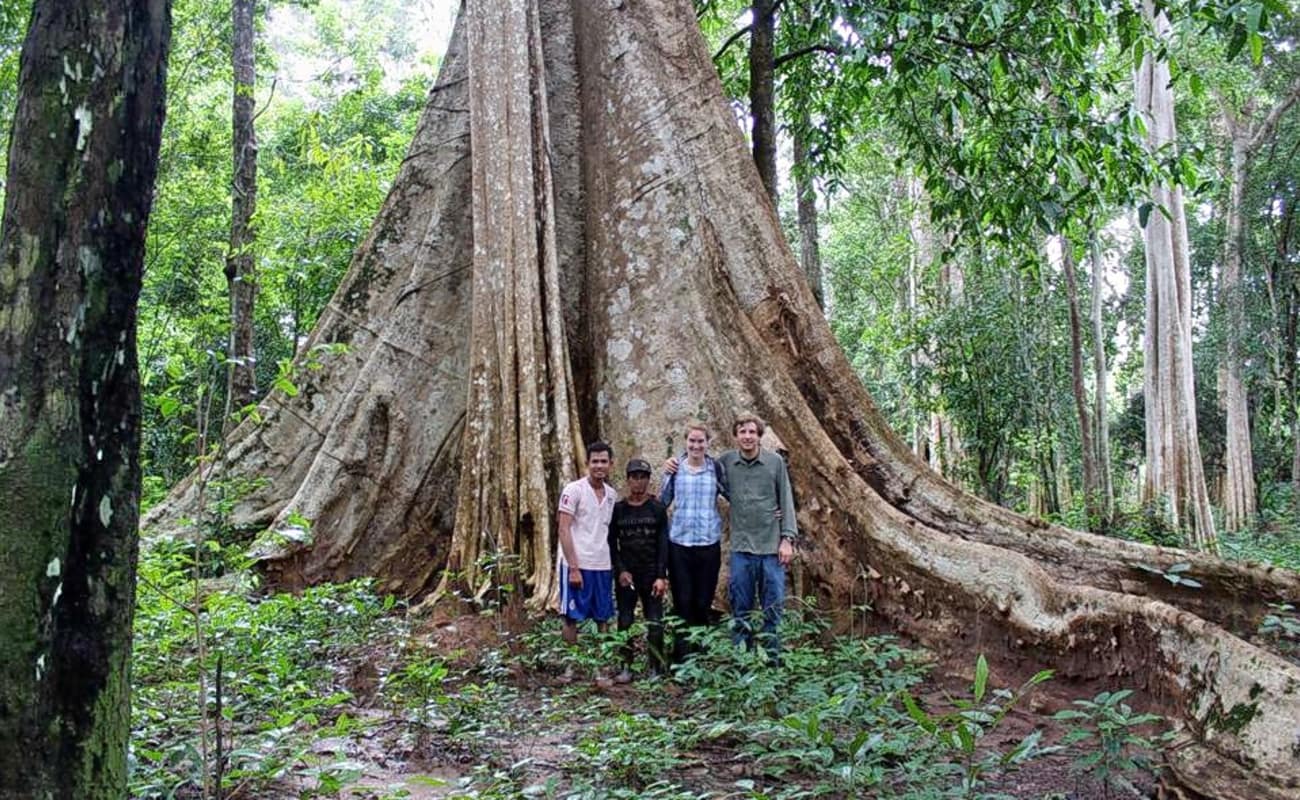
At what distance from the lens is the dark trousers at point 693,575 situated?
5.62 metres

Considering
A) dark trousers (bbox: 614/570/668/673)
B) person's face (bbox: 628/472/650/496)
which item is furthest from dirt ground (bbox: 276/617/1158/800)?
person's face (bbox: 628/472/650/496)

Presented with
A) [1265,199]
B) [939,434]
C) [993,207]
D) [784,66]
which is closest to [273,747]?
[993,207]

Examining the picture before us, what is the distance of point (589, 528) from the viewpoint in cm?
562

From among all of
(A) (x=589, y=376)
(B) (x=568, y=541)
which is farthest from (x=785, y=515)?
(A) (x=589, y=376)

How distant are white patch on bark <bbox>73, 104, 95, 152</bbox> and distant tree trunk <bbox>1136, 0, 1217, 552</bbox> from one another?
14098 mm

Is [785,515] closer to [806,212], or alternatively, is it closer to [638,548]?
[638,548]

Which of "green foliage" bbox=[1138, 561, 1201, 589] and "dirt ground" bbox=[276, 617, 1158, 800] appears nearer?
"dirt ground" bbox=[276, 617, 1158, 800]

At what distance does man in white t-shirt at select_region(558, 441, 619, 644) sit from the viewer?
551 cm

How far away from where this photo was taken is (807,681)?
14.6ft

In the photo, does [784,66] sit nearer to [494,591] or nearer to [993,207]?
[993,207]

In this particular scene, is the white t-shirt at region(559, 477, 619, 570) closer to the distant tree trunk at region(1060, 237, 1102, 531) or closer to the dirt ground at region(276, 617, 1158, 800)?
the dirt ground at region(276, 617, 1158, 800)

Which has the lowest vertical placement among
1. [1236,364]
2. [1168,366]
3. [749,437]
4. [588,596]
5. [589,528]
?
[588,596]

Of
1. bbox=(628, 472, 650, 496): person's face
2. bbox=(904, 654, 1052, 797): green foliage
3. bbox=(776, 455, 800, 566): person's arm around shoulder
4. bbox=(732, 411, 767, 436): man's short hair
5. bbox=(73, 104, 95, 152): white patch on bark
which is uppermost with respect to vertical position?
bbox=(73, 104, 95, 152): white patch on bark

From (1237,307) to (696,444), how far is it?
16840 mm
